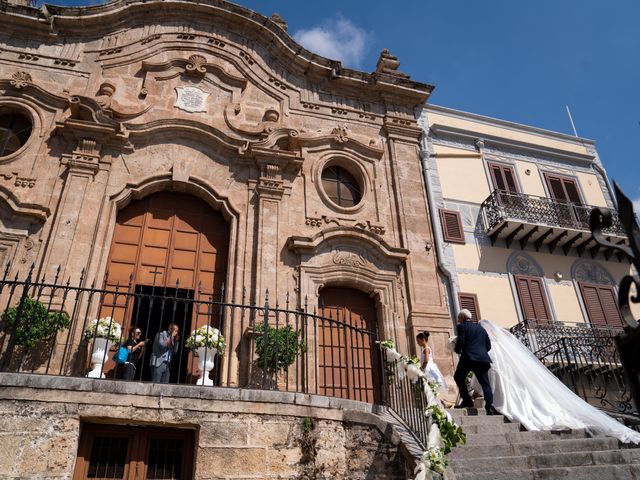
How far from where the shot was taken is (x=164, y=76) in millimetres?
12500

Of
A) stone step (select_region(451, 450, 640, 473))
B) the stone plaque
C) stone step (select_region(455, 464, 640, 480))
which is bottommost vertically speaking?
stone step (select_region(455, 464, 640, 480))

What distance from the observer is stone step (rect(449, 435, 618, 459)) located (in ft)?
21.0

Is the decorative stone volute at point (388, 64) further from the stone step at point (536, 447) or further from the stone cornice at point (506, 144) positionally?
the stone step at point (536, 447)

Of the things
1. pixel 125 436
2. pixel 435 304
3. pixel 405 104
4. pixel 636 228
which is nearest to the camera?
pixel 636 228

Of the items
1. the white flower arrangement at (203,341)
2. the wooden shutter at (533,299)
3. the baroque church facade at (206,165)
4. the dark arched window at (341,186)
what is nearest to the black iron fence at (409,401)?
the white flower arrangement at (203,341)

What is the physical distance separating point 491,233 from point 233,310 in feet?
22.9

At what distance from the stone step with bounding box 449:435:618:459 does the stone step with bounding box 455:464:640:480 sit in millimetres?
513

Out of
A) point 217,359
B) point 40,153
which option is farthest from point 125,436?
point 40,153

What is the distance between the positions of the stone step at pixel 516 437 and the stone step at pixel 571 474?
943 millimetres

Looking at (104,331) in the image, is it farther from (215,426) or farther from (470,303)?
(470,303)

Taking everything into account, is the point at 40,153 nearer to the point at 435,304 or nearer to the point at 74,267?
the point at 74,267

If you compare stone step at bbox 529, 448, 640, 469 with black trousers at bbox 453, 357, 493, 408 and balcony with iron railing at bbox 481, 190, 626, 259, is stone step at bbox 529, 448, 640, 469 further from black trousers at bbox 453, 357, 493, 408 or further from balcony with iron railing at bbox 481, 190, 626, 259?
balcony with iron railing at bbox 481, 190, 626, 259

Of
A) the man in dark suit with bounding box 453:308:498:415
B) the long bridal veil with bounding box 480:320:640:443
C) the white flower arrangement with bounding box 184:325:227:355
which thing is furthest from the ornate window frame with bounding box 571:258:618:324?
the white flower arrangement with bounding box 184:325:227:355

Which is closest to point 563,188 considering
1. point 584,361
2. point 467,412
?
point 584,361
